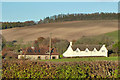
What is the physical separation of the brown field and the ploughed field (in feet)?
176

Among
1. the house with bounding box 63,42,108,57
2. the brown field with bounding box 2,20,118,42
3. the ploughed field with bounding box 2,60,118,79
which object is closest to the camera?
the ploughed field with bounding box 2,60,118,79

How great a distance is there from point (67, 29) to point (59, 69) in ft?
A: 199

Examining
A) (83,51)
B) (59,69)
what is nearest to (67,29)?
(83,51)

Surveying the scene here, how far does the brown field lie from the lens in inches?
2906

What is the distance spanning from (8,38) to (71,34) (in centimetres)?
1968

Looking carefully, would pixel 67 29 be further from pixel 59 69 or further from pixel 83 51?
pixel 59 69

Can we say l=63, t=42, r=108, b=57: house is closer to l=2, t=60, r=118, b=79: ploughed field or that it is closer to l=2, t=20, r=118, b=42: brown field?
l=2, t=20, r=118, b=42: brown field

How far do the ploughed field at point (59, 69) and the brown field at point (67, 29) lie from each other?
53.7 metres

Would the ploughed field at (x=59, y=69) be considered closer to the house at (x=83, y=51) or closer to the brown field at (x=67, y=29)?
the house at (x=83, y=51)

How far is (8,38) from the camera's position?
6994 centimetres

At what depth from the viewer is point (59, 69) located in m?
18.2

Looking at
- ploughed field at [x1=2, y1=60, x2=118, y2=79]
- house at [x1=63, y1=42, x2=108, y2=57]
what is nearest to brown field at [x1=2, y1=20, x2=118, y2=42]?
house at [x1=63, y1=42, x2=108, y2=57]

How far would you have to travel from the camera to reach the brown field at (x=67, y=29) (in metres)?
73.8

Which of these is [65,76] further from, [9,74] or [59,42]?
[59,42]
